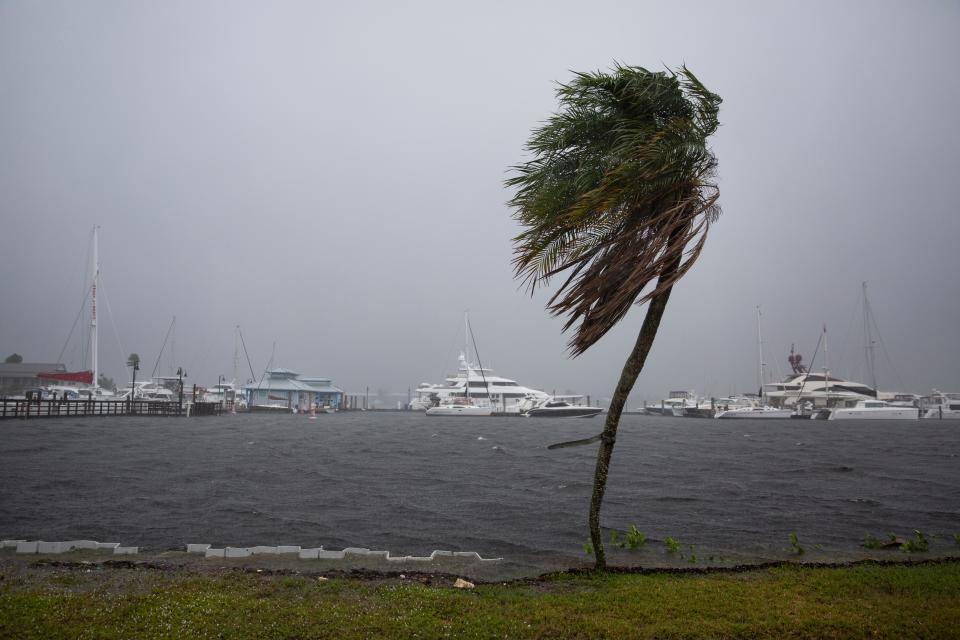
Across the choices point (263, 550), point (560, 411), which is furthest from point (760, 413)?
point (263, 550)

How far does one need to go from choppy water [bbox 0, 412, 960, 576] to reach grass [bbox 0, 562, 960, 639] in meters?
4.00

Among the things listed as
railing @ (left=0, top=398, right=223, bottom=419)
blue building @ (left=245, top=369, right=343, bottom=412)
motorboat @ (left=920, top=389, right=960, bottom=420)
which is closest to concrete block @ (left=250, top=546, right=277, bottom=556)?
railing @ (left=0, top=398, right=223, bottom=419)

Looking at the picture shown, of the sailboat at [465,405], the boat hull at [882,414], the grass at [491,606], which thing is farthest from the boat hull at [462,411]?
the grass at [491,606]

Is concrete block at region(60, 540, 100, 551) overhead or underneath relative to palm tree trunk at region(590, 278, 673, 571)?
underneath

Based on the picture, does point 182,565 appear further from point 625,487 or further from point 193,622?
point 625,487

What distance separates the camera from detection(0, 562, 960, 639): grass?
5570mm

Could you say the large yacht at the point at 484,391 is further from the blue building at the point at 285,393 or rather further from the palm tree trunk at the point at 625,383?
the palm tree trunk at the point at 625,383

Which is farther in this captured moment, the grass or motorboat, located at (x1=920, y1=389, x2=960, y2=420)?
motorboat, located at (x1=920, y1=389, x2=960, y2=420)

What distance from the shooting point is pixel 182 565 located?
8.94m

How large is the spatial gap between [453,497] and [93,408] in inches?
2488

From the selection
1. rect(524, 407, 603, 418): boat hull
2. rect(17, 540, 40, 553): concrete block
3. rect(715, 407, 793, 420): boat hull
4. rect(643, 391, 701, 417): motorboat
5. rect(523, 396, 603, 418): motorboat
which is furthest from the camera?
rect(643, 391, 701, 417): motorboat

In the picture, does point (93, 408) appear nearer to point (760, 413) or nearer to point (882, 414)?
point (760, 413)

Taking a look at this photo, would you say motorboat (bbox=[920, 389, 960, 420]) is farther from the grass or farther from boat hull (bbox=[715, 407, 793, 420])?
the grass

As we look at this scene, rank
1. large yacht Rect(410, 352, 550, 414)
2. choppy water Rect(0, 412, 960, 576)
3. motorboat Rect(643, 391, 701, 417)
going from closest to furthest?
choppy water Rect(0, 412, 960, 576)
large yacht Rect(410, 352, 550, 414)
motorboat Rect(643, 391, 701, 417)
